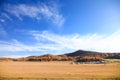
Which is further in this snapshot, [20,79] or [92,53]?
[92,53]

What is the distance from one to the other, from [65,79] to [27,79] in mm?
2605

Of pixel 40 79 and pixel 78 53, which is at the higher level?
pixel 78 53

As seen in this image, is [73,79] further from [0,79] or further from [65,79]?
[0,79]

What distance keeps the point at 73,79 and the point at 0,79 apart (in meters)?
4.99

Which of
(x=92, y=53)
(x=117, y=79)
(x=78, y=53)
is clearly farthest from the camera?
(x=78, y=53)

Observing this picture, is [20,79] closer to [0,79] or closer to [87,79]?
[0,79]

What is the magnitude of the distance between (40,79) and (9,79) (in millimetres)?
2206

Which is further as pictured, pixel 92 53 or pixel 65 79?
pixel 92 53

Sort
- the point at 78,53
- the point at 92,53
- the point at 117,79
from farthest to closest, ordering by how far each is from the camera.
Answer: the point at 78,53
the point at 92,53
the point at 117,79

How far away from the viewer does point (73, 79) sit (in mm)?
12875

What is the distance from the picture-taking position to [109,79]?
1300 centimetres

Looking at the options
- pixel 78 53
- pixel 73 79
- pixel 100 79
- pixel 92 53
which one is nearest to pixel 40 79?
pixel 73 79

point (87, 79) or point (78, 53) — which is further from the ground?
point (78, 53)

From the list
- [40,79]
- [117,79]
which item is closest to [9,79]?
[40,79]
